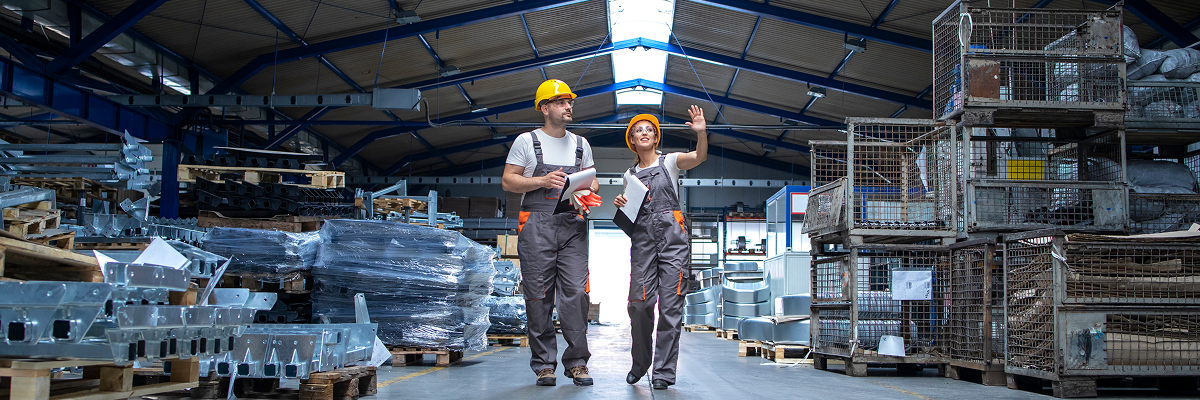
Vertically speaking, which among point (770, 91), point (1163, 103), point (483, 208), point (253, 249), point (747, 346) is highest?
point (770, 91)

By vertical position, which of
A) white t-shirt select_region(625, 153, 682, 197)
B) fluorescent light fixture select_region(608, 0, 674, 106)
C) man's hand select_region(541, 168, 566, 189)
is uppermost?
fluorescent light fixture select_region(608, 0, 674, 106)

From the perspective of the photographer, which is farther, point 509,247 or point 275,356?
point 509,247

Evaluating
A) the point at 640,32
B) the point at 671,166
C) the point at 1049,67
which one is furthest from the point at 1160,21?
the point at 671,166

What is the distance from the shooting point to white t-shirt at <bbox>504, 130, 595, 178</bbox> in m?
4.69

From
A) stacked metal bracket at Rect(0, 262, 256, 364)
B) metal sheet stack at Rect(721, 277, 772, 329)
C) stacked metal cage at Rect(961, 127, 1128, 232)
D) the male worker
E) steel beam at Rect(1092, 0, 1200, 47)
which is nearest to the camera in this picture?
stacked metal bracket at Rect(0, 262, 256, 364)

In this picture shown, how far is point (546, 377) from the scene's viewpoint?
14.8 ft

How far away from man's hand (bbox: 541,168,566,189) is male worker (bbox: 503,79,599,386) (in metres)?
0.06

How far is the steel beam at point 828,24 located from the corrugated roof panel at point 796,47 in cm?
72

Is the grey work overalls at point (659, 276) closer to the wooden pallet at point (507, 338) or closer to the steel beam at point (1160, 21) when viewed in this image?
the wooden pallet at point (507, 338)

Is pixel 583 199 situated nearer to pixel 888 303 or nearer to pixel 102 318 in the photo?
pixel 102 318

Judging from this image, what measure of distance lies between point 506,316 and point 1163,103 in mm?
7221

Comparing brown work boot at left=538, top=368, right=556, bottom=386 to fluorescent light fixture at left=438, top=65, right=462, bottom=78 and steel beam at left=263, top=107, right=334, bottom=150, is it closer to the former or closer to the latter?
fluorescent light fixture at left=438, top=65, right=462, bottom=78

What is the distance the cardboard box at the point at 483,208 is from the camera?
20.7 meters

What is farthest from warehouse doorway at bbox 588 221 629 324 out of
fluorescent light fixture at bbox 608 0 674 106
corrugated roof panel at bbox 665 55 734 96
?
fluorescent light fixture at bbox 608 0 674 106
